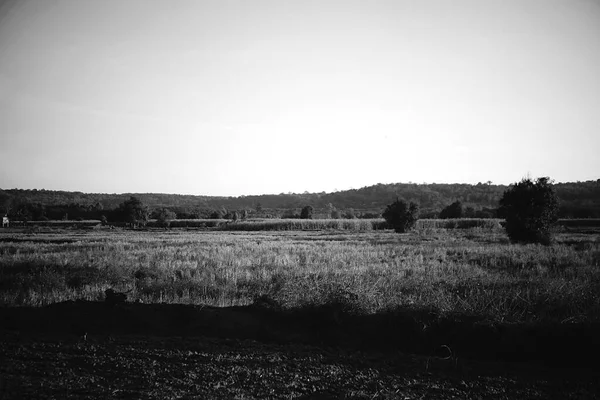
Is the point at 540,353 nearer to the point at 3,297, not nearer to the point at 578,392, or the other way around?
the point at 578,392

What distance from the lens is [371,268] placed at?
17625 millimetres

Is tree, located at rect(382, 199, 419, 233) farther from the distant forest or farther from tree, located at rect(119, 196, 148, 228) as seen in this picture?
tree, located at rect(119, 196, 148, 228)

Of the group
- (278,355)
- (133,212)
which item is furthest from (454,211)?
(278,355)

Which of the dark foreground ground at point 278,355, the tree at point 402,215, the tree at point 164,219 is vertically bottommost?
the tree at point 164,219

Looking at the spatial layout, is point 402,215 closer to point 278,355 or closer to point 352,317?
point 352,317

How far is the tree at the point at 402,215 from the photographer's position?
54.9 metres

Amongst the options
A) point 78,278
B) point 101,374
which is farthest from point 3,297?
point 101,374

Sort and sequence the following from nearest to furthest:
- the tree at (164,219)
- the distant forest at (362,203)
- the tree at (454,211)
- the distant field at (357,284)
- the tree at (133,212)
Answer: the distant field at (357,284) → the tree at (133,212) → the tree at (454,211) → the tree at (164,219) → the distant forest at (362,203)

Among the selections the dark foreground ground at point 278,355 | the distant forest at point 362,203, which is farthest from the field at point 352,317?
the distant forest at point 362,203

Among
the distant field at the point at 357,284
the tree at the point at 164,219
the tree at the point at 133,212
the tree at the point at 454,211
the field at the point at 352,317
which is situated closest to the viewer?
the field at the point at 352,317

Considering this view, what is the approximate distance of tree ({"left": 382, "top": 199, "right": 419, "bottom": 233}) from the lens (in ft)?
180

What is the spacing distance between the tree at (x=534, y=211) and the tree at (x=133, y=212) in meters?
85.6

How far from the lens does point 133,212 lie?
300ft

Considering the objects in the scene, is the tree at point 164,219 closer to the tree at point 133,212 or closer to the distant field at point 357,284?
the tree at point 133,212
